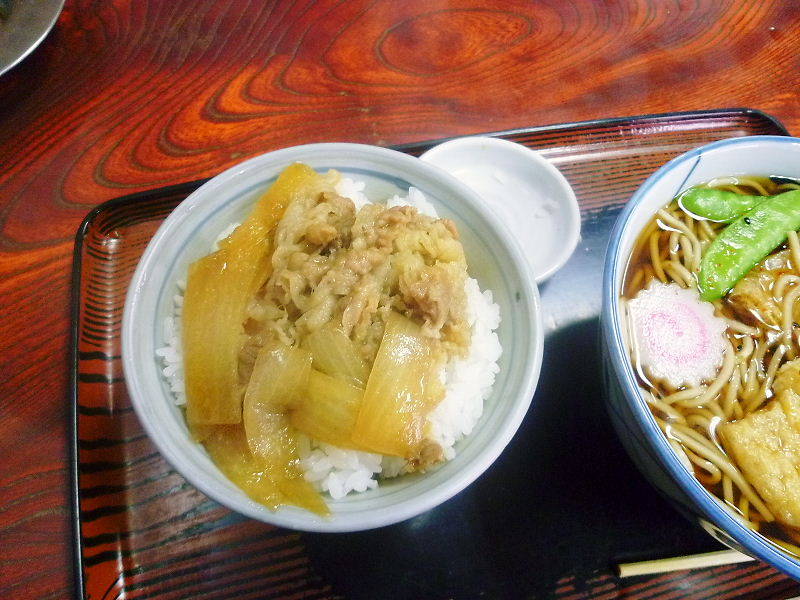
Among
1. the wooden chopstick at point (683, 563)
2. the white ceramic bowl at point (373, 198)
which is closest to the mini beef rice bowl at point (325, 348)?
the white ceramic bowl at point (373, 198)

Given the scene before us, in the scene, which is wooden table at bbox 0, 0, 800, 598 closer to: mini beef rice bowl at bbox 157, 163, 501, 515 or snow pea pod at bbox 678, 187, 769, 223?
mini beef rice bowl at bbox 157, 163, 501, 515

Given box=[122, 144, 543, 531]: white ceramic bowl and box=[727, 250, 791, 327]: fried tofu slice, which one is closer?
box=[122, 144, 543, 531]: white ceramic bowl

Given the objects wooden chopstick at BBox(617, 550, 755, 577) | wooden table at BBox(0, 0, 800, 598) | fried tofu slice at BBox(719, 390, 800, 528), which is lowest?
wooden chopstick at BBox(617, 550, 755, 577)

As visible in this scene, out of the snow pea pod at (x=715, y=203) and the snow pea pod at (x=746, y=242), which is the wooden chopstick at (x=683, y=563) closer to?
the snow pea pod at (x=746, y=242)

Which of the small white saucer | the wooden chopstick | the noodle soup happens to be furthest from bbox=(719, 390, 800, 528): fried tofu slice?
the small white saucer

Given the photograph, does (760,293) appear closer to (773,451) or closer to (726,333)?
(726,333)
